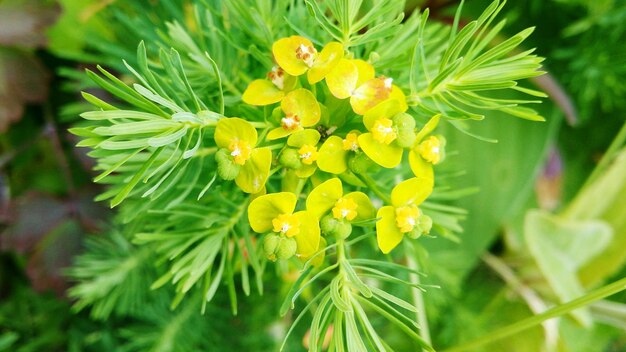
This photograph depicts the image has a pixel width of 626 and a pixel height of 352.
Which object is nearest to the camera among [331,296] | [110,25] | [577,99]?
Answer: [331,296]

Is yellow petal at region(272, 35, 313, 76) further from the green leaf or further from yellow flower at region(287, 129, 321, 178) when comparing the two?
the green leaf

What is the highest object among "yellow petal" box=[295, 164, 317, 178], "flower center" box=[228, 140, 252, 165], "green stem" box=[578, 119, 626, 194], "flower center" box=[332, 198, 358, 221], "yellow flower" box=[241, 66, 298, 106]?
"yellow flower" box=[241, 66, 298, 106]

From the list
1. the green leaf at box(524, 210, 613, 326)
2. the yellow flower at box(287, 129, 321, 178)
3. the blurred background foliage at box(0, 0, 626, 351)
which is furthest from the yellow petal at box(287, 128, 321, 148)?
the green leaf at box(524, 210, 613, 326)

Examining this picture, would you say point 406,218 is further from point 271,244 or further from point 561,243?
point 561,243

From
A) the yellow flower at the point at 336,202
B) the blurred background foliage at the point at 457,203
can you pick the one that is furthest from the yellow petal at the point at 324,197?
the blurred background foliage at the point at 457,203

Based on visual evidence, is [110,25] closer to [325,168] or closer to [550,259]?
[325,168]

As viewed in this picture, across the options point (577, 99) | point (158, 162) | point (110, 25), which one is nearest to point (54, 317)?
point (110, 25)
